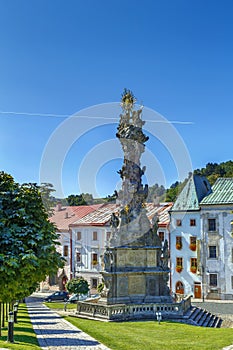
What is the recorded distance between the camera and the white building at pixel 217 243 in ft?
146

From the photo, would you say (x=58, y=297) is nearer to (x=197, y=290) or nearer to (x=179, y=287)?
(x=179, y=287)

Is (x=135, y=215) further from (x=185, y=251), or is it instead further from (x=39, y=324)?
(x=185, y=251)

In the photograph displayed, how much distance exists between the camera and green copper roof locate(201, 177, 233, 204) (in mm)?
45609

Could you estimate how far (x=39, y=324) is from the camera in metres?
22.8

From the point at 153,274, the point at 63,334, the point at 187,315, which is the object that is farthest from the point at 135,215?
the point at 63,334

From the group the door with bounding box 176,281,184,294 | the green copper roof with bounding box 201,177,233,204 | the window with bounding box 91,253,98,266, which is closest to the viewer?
the green copper roof with bounding box 201,177,233,204

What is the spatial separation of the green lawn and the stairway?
3.07 metres

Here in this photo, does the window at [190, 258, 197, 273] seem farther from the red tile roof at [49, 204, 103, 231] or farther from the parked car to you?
the red tile roof at [49, 204, 103, 231]

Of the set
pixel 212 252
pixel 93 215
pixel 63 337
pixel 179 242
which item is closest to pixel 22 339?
pixel 63 337

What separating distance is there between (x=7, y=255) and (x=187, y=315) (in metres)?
15.3

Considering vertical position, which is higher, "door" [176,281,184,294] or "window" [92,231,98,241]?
"window" [92,231,98,241]

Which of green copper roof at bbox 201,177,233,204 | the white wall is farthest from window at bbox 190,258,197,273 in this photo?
green copper roof at bbox 201,177,233,204

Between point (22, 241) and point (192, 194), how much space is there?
34287 mm

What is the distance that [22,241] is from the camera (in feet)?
55.3
